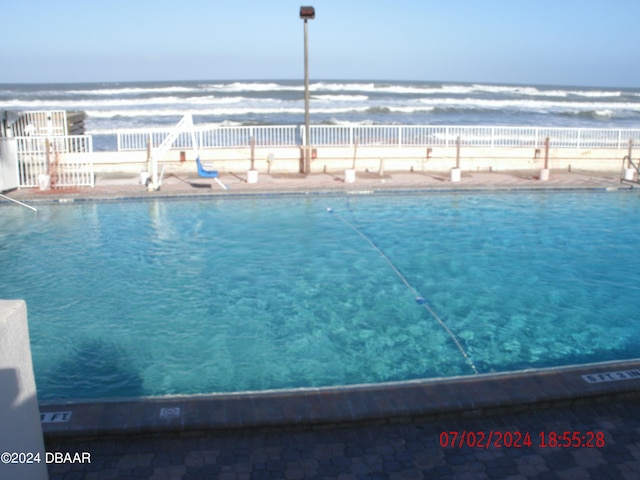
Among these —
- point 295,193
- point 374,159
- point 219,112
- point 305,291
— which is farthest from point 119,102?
point 305,291

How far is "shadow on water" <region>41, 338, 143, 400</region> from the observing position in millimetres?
5129

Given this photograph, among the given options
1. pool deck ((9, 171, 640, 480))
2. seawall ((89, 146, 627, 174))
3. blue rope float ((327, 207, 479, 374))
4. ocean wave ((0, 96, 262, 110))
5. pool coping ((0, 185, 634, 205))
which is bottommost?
blue rope float ((327, 207, 479, 374))

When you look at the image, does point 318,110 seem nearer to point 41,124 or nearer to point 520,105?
point 520,105

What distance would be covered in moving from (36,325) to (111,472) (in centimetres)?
340

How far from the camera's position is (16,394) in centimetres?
278

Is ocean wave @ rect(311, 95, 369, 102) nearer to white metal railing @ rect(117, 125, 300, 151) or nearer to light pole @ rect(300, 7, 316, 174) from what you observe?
white metal railing @ rect(117, 125, 300, 151)

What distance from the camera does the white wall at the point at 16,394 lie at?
2.66 meters

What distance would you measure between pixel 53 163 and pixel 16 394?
40.3ft

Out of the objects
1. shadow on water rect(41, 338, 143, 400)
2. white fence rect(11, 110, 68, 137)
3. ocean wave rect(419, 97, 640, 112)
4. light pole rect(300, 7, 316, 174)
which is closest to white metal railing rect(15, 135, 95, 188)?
white fence rect(11, 110, 68, 137)

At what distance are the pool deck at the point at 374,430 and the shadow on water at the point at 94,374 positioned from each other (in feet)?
2.59

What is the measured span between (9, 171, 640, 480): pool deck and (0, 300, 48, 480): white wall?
0.84 meters

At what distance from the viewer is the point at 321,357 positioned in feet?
19.3

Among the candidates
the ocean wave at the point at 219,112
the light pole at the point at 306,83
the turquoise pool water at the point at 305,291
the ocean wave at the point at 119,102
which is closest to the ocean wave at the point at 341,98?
the ocean wave at the point at 119,102

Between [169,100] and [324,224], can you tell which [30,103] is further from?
[324,224]
